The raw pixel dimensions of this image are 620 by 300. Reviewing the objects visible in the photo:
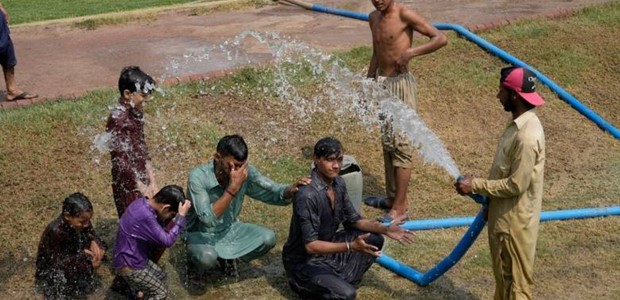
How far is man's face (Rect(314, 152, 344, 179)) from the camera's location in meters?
5.42

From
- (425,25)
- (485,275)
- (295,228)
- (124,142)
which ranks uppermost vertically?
(425,25)

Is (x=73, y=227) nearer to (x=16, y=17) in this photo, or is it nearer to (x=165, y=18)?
(x=165, y=18)

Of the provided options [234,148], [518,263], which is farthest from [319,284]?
[518,263]

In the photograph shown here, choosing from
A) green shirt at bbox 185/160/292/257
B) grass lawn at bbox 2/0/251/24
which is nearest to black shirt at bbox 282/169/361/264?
green shirt at bbox 185/160/292/257

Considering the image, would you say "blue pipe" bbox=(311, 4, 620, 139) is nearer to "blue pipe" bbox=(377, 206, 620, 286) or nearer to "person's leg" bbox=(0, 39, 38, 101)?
"blue pipe" bbox=(377, 206, 620, 286)

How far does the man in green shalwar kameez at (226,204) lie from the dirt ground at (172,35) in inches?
132

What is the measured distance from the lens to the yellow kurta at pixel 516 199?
4.85m

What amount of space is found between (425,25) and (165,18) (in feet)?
18.1

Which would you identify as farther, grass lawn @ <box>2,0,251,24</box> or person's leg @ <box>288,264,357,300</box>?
grass lawn @ <box>2,0,251,24</box>

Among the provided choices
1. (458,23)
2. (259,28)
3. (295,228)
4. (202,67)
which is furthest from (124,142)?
(458,23)

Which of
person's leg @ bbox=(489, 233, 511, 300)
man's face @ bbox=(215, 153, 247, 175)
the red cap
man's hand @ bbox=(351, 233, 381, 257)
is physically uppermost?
the red cap

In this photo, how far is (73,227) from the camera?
17.9 feet

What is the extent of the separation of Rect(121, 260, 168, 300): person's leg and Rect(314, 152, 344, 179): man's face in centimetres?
121

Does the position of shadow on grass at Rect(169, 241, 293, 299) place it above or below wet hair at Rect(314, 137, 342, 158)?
below
